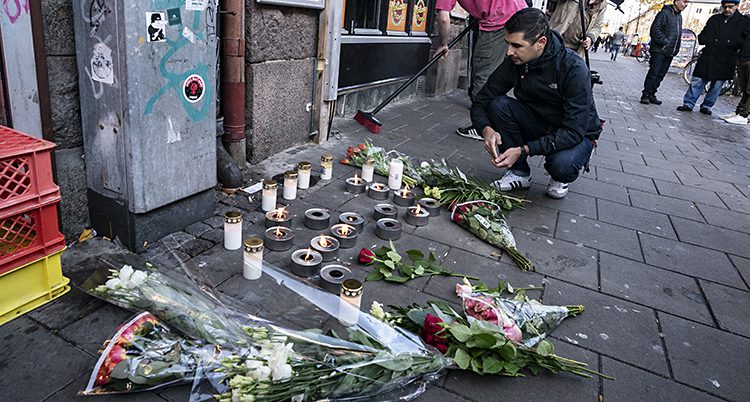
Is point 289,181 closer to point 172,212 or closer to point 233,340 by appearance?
point 172,212

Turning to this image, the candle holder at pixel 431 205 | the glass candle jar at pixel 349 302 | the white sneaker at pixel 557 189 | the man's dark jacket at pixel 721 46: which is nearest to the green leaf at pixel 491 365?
the glass candle jar at pixel 349 302

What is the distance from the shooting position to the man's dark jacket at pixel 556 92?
3740 mm

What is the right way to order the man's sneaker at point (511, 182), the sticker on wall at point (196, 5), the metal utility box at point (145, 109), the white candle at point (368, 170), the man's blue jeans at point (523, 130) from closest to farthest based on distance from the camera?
the metal utility box at point (145, 109), the sticker on wall at point (196, 5), the man's blue jeans at point (523, 130), the white candle at point (368, 170), the man's sneaker at point (511, 182)

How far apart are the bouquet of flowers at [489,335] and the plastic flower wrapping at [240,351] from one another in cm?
11

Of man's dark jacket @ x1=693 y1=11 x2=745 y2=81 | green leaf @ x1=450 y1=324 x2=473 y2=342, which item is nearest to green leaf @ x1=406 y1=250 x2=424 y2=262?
green leaf @ x1=450 y1=324 x2=473 y2=342

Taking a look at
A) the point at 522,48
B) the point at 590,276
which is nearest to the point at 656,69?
the point at 522,48

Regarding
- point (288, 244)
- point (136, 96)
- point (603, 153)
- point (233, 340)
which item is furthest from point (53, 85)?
point (603, 153)

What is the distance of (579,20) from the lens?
721 centimetres

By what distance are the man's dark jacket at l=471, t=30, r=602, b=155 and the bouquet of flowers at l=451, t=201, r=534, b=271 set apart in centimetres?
65

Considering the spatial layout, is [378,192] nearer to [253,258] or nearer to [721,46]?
[253,258]

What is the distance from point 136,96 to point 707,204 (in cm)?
469

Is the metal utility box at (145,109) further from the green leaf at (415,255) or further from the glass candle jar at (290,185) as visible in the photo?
the green leaf at (415,255)

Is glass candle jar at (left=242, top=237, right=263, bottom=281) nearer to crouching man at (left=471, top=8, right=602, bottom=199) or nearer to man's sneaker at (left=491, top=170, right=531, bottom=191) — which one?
crouching man at (left=471, top=8, right=602, bottom=199)

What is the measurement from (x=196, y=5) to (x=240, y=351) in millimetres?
1974
